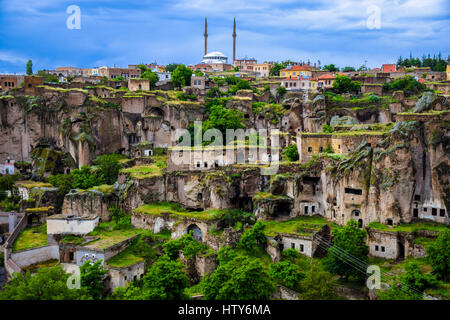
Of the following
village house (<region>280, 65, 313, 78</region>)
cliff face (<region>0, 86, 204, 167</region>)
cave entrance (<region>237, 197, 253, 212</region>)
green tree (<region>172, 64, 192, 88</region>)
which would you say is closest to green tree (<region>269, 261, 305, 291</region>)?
cave entrance (<region>237, 197, 253, 212</region>)

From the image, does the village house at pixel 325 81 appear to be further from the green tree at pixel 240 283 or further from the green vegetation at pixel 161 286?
the green vegetation at pixel 161 286

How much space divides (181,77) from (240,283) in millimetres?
44185

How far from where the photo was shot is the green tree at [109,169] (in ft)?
144

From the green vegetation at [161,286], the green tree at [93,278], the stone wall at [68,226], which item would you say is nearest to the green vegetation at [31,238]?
the stone wall at [68,226]

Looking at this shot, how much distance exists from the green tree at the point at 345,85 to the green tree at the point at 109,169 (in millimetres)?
30970

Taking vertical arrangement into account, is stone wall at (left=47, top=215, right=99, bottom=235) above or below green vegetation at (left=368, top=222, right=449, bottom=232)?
below

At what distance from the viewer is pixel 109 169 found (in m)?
44.2

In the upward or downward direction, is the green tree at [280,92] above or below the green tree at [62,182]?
above

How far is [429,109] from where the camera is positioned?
35.3m

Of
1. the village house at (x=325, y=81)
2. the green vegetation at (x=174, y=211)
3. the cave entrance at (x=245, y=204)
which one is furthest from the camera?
the village house at (x=325, y=81)

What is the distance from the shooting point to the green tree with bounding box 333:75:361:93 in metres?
58.6

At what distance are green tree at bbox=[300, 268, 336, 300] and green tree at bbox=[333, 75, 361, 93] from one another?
37.7 metres

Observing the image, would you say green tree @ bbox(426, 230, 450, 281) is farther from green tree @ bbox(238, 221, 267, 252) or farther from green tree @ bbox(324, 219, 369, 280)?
green tree @ bbox(238, 221, 267, 252)

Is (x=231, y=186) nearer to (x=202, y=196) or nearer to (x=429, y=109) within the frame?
(x=202, y=196)
